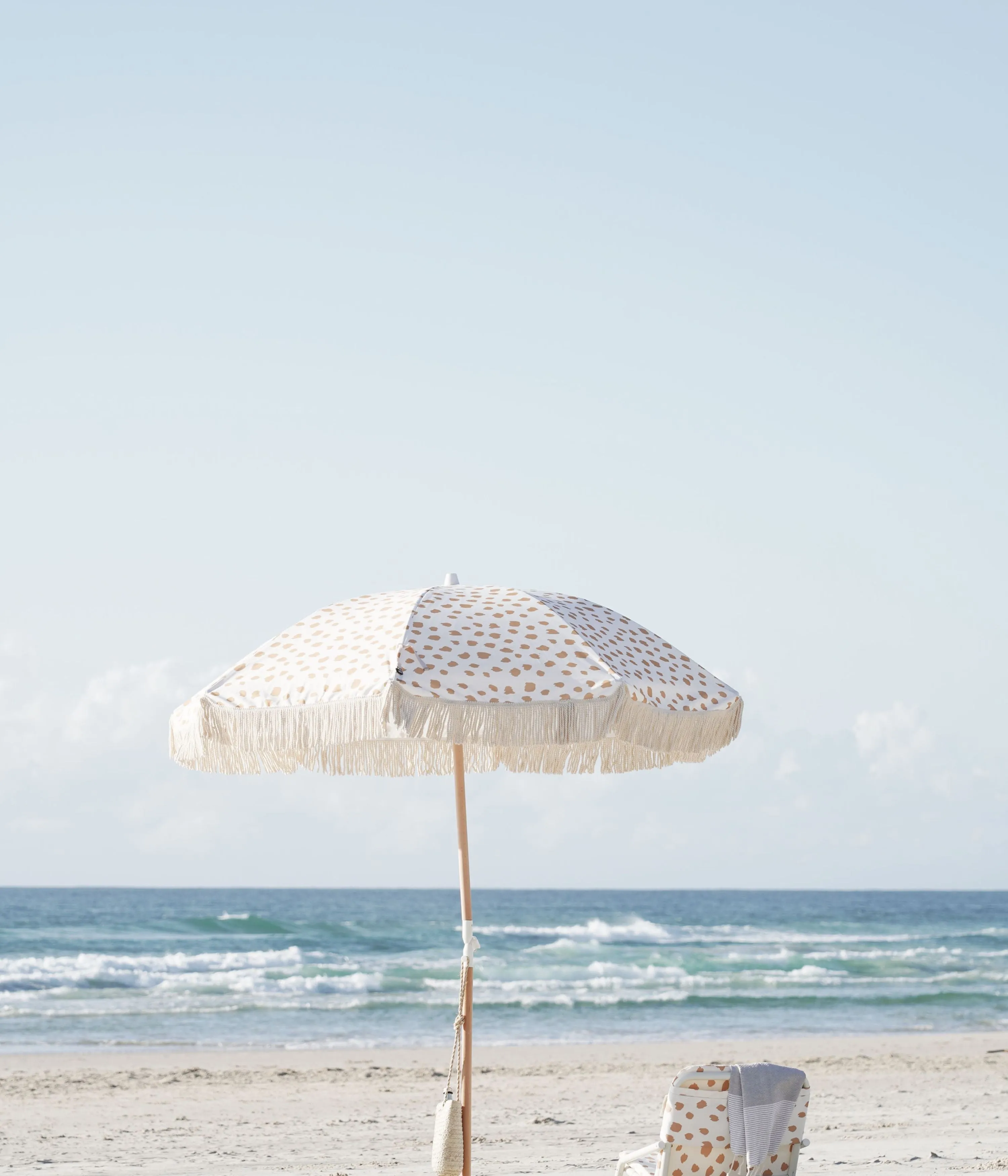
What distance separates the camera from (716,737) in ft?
14.2

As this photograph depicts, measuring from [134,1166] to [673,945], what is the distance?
21393mm

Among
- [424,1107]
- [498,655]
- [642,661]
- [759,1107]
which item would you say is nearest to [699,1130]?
[759,1107]

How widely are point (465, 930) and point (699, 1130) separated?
1.09 meters

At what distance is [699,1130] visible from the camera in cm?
446

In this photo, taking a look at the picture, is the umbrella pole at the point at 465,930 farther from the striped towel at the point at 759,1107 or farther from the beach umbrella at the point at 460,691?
the striped towel at the point at 759,1107

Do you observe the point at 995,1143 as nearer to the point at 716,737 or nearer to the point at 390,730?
the point at 716,737

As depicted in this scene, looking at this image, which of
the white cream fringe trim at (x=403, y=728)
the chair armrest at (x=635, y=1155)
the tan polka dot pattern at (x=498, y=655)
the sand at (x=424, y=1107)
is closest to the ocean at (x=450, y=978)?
the sand at (x=424, y=1107)

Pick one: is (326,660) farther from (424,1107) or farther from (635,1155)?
(424,1107)

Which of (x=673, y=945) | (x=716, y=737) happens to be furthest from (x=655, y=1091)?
(x=673, y=945)

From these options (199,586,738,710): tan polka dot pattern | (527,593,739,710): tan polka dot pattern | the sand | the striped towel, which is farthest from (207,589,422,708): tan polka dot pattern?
the sand

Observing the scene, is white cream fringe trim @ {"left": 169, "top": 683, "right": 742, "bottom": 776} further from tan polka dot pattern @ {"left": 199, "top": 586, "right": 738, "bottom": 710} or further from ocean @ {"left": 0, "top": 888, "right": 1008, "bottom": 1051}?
ocean @ {"left": 0, "top": 888, "right": 1008, "bottom": 1051}

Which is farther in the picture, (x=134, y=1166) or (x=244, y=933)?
(x=244, y=933)

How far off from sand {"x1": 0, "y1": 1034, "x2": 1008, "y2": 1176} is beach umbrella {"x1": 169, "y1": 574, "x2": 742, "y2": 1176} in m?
3.37

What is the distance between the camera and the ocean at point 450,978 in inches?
572
